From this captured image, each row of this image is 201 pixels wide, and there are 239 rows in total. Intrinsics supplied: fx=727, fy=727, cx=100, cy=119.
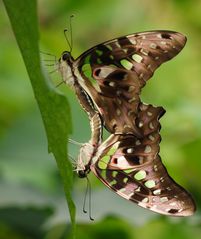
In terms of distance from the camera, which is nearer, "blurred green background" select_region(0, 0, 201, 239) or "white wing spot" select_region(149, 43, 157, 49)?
"white wing spot" select_region(149, 43, 157, 49)

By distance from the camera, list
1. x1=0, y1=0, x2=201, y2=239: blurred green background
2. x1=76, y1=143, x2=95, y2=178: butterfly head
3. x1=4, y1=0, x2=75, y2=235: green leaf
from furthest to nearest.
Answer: x1=0, y1=0, x2=201, y2=239: blurred green background → x1=76, y1=143, x2=95, y2=178: butterfly head → x1=4, y1=0, x2=75, y2=235: green leaf

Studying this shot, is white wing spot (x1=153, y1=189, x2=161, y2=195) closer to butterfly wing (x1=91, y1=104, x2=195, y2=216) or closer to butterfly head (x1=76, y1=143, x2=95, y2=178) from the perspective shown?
butterfly wing (x1=91, y1=104, x2=195, y2=216)

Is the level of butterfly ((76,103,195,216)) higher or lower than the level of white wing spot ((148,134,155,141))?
lower

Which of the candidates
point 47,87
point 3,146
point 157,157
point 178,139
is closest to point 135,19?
point 178,139

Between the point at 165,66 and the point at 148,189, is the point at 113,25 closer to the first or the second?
the point at 165,66

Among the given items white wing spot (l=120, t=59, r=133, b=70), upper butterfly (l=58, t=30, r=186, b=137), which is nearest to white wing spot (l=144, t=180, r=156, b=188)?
upper butterfly (l=58, t=30, r=186, b=137)

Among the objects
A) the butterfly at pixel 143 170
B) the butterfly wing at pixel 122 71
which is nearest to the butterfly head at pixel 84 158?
the butterfly at pixel 143 170

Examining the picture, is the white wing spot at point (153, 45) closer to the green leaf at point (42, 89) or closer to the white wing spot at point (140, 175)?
the white wing spot at point (140, 175)
